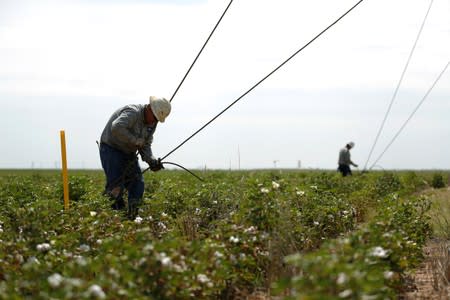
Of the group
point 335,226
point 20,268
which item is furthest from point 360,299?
point 335,226

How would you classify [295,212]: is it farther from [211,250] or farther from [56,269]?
[56,269]

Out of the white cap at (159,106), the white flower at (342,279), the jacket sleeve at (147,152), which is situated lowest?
the white flower at (342,279)

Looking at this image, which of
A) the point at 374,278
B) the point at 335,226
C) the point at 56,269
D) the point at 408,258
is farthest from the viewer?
the point at 335,226

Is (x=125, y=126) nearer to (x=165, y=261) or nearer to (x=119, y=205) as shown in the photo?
(x=119, y=205)

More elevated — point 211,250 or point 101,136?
point 101,136

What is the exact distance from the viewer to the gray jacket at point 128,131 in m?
7.97

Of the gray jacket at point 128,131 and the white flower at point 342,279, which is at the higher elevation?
the gray jacket at point 128,131

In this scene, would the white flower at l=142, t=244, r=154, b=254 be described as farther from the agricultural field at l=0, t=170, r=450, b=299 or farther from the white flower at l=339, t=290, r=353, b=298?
the white flower at l=339, t=290, r=353, b=298

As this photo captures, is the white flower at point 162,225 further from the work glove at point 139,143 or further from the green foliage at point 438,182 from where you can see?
the green foliage at point 438,182

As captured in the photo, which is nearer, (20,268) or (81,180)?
(20,268)

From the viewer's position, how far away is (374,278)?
3.46 metres

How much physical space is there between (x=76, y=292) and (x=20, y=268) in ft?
4.80

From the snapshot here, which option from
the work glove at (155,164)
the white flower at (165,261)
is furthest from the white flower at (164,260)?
the work glove at (155,164)

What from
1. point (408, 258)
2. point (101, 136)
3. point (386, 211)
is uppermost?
point (101, 136)
